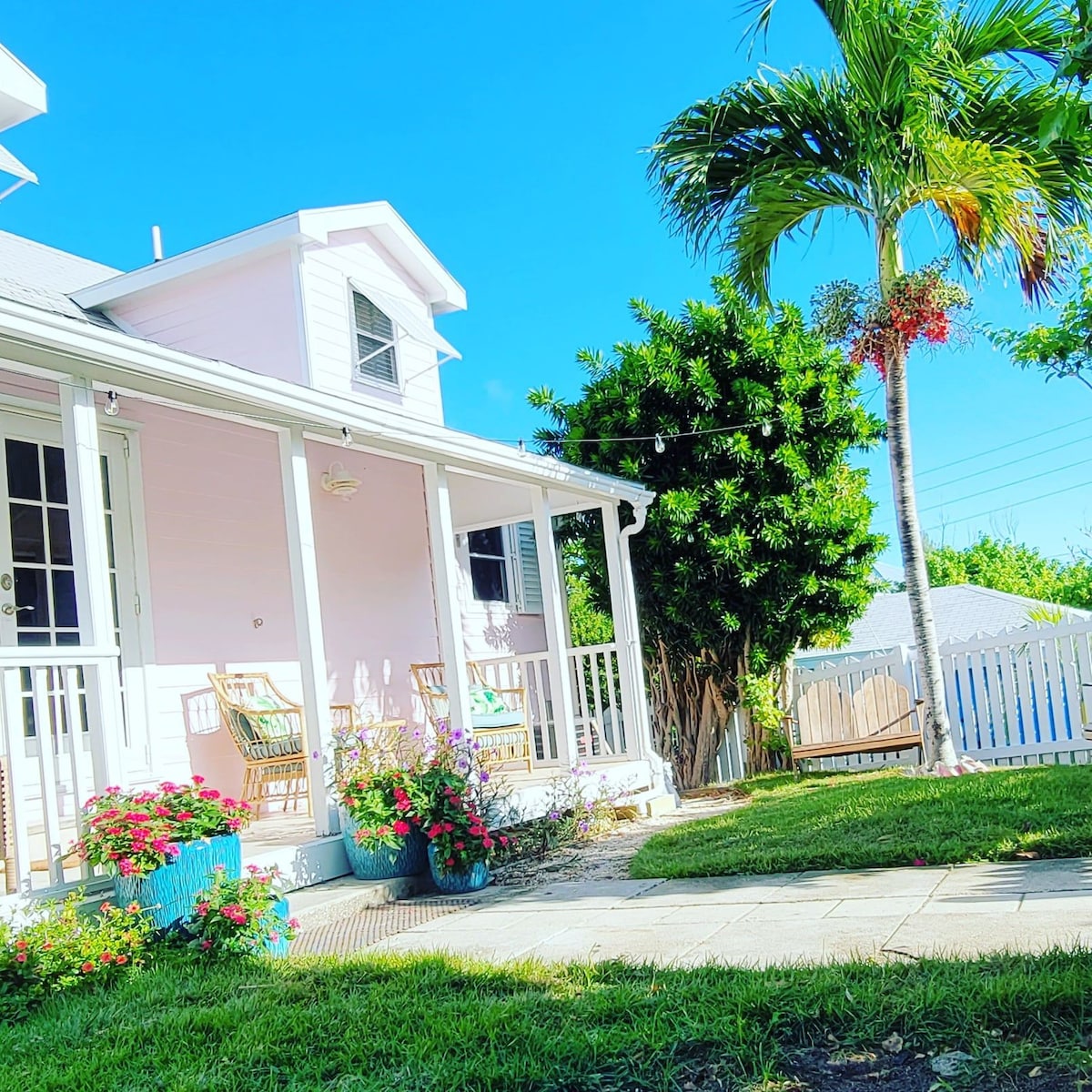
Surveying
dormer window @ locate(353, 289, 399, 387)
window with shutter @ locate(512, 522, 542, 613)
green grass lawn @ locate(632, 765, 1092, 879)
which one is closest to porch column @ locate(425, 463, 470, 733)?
green grass lawn @ locate(632, 765, 1092, 879)

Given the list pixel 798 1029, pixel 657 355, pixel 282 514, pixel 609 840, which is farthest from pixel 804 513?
pixel 798 1029

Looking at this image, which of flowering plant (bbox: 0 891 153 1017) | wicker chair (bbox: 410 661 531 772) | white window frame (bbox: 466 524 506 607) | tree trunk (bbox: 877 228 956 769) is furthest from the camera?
white window frame (bbox: 466 524 506 607)

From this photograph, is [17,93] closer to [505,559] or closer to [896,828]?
[505,559]

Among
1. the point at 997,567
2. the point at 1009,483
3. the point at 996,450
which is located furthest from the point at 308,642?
the point at 996,450

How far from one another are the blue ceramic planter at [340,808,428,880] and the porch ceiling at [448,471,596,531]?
3131mm

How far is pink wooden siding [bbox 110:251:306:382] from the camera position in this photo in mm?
9016

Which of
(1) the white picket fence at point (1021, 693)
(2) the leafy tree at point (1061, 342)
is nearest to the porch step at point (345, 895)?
(1) the white picket fence at point (1021, 693)

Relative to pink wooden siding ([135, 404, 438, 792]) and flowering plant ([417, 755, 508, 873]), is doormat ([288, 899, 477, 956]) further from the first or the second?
pink wooden siding ([135, 404, 438, 792])

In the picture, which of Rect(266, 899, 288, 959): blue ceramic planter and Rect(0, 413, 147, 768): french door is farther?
Rect(0, 413, 147, 768): french door

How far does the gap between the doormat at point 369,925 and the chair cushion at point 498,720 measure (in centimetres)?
234

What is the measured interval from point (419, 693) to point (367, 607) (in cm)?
84

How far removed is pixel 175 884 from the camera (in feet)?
14.5

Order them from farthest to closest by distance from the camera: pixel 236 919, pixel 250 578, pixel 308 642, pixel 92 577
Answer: pixel 250 578 → pixel 308 642 → pixel 92 577 → pixel 236 919

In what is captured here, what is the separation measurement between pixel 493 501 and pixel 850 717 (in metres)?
3.90
